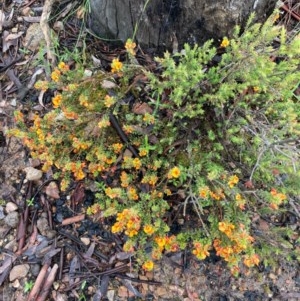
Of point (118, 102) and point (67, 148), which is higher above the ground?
point (118, 102)

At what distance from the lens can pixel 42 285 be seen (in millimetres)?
2613

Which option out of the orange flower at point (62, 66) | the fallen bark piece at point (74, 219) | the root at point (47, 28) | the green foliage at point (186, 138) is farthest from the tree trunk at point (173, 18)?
the fallen bark piece at point (74, 219)

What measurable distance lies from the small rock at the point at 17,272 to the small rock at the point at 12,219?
258 millimetres

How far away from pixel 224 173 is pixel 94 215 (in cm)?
90

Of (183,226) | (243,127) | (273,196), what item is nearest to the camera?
(273,196)

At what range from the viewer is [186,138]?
2.45 m

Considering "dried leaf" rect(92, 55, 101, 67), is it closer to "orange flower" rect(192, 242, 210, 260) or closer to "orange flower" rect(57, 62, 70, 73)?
"orange flower" rect(57, 62, 70, 73)

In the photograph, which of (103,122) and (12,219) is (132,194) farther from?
(12,219)

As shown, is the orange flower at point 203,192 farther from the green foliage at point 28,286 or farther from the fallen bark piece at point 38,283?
the green foliage at point 28,286

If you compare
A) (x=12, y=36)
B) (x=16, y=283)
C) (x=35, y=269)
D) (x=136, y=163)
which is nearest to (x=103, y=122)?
(x=136, y=163)

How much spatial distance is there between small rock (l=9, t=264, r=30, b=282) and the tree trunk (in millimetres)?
1567

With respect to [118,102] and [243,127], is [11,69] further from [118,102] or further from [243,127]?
[243,127]

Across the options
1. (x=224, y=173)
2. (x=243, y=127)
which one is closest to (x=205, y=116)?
(x=243, y=127)

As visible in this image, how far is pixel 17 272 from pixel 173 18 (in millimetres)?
1786
